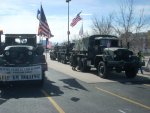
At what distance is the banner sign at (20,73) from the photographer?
52.3ft

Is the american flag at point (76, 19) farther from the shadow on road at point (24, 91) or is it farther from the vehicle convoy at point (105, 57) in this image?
the shadow on road at point (24, 91)

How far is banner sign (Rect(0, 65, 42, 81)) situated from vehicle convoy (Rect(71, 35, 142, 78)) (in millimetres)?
6440

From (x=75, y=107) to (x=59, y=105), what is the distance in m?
0.67

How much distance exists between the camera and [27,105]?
12.0m

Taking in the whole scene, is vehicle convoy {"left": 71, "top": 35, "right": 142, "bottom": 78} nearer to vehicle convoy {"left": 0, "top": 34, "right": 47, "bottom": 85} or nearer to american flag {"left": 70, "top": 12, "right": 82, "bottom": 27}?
vehicle convoy {"left": 0, "top": 34, "right": 47, "bottom": 85}

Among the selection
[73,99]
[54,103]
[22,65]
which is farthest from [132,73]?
[54,103]

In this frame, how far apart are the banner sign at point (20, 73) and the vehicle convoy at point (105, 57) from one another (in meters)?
6.44

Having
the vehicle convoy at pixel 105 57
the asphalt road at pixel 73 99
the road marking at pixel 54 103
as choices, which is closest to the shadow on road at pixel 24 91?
the asphalt road at pixel 73 99

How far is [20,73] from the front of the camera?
1608 centimetres

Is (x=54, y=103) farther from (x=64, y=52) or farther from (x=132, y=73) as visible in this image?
(x=64, y=52)

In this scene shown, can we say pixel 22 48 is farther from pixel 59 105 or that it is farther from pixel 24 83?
pixel 59 105

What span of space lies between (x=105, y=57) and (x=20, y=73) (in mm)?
7540

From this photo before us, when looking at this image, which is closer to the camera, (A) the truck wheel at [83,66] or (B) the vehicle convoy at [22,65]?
(B) the vehicle convoy at [22,65]

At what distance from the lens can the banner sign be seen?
15.9 m
